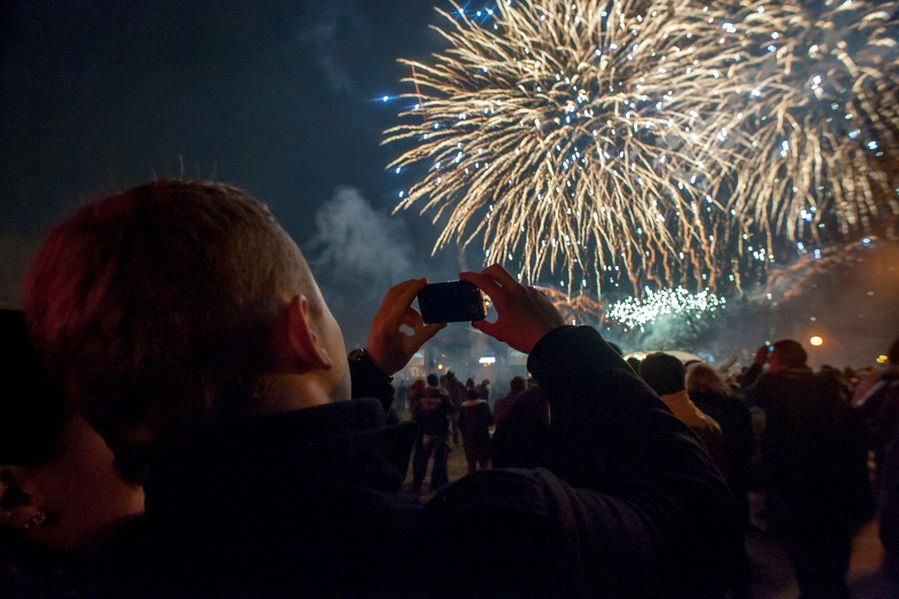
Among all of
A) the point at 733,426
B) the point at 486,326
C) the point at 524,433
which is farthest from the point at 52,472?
the point at 733,426

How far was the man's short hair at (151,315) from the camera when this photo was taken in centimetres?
93

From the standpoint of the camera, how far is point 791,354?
190 inches

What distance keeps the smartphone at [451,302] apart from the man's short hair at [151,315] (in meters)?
0.67

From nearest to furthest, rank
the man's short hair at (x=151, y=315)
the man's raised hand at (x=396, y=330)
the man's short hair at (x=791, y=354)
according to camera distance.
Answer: the man's short hair at (x=151, y=315)
the man's raised hand at (x=396, y=330)
the man's short hair at (x=791, y=354)

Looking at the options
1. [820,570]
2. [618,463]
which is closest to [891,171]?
[820,570]

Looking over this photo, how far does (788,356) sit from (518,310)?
4.56 meters

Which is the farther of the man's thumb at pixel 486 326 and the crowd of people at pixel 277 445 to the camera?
the man's thumb at pixel 486 326

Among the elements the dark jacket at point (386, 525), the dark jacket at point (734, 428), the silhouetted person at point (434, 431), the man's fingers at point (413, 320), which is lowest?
the silhouetted person at point (434, 431)

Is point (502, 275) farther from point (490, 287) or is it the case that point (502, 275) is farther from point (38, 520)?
point (38, 520)

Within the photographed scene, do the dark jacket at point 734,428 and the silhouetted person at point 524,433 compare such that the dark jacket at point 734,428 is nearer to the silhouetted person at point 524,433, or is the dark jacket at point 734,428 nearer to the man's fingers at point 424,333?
the silhouetted person at point 524,433

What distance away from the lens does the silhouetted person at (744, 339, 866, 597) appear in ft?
13.3

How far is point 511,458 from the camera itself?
3.60 m

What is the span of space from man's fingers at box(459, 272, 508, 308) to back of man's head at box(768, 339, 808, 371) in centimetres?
445

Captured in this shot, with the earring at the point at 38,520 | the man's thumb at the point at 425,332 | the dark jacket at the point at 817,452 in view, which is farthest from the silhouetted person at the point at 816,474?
the earring at the point at 38,520
